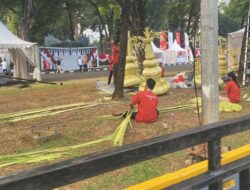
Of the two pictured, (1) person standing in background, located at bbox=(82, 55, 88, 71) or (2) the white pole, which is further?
(1) person standing in background, located at bbox=(82, 55, 88, 71)

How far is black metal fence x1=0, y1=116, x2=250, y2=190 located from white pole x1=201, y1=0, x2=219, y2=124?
8.38 ft

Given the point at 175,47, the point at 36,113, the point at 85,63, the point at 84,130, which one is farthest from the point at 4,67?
the point at 84,130

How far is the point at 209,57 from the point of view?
22.6ft

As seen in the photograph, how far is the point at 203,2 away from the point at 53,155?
3310 mm

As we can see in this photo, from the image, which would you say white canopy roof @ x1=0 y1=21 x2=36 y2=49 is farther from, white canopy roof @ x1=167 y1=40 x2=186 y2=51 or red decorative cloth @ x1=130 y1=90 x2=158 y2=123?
white canopy roof @ x1=167 y1=40 x2=186 y2=51

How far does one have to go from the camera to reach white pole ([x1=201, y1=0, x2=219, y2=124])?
6805 millimetres


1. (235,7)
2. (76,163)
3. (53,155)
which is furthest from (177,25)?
(76,163)

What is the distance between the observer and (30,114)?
1275 centimetres

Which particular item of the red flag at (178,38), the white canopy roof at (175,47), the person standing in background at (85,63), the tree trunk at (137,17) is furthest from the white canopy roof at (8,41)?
the red flag at (178,38)

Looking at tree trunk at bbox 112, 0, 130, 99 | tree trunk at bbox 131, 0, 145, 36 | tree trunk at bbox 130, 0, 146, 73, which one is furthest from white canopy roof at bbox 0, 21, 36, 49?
tree trunk at bbox 112, 0, 130, 99

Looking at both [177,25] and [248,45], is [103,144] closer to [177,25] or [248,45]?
[248,45]

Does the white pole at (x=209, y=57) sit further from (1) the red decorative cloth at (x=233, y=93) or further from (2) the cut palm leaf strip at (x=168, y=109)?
(1) the red decorative cloth at (x=233, y=93)

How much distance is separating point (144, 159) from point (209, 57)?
3.80 m

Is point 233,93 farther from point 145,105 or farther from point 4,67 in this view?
point 4,67
